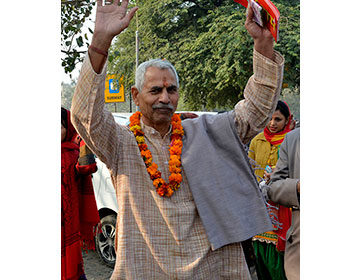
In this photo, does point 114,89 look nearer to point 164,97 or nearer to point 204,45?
point 204,45

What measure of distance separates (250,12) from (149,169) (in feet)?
3.12

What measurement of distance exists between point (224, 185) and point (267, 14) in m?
0.88

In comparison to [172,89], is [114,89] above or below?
above

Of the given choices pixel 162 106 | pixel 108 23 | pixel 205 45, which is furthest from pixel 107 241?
pixel 205 45

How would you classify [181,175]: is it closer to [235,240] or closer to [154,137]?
[154,137]

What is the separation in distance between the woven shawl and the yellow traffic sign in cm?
1620

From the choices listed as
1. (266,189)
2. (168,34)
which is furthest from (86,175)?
(168,34)

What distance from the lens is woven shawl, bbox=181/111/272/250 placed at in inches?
80.8

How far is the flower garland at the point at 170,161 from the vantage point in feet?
6.95

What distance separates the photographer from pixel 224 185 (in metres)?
2.10

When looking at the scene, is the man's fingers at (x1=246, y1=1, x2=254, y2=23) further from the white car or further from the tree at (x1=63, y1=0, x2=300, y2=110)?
the tree at (x1=63, y1=0, x2=300, y2=110)

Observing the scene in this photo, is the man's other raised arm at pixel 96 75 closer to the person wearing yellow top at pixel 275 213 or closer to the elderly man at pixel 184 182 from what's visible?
the elderly man at pixel 184 182

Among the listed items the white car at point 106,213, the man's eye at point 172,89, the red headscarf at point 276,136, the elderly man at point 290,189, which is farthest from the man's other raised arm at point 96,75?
the white car at point 106,213

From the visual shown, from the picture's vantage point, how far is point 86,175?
3.92m
